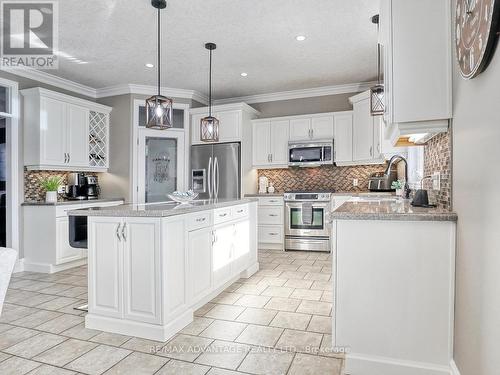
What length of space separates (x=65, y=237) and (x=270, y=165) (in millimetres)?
3354

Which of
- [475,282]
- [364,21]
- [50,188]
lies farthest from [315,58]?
[50,188]

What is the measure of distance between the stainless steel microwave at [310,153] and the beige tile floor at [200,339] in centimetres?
250

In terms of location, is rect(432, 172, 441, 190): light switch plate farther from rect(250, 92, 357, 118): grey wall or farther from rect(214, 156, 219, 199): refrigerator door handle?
rect(214, 156, 219, 199): refrigerator door handle

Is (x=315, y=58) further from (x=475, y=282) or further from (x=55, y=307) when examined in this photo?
(x=55, y=307)

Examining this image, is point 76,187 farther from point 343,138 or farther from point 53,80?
point 343,138

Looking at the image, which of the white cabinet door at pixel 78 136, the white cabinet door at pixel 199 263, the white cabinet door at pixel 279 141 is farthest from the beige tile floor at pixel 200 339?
the white cabinet door at pixel 279 141

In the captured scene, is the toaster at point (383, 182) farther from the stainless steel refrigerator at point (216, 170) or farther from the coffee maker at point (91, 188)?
the coffee maker at point (91, 188)

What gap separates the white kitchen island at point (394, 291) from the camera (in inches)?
71.2

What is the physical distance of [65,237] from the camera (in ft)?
14.2

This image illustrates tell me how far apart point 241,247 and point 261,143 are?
8.73 feet

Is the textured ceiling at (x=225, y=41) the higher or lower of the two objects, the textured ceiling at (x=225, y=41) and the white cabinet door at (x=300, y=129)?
the higher

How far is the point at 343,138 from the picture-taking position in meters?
5.38

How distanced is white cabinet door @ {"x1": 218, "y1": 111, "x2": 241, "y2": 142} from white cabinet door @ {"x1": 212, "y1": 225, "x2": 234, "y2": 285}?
2524mm

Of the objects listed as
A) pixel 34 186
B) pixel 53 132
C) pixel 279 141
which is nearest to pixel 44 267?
pixel 34 186
